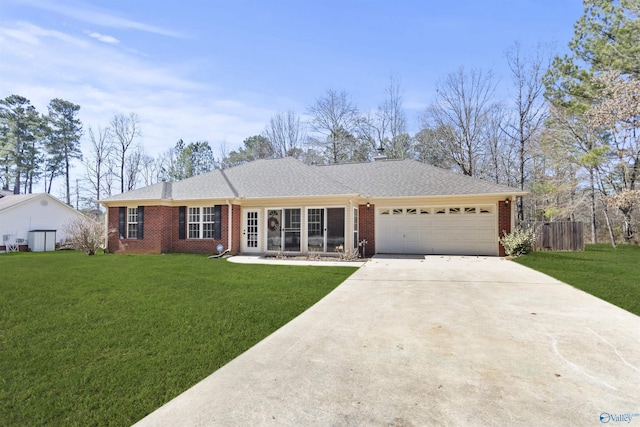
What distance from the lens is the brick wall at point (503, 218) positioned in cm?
1312

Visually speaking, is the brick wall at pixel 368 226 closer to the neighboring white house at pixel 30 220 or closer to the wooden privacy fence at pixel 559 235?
the wooden privacy fence at pixel 559 235

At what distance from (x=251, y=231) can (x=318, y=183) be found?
11.7ft

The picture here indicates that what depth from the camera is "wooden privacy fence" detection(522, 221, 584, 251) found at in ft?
50.6

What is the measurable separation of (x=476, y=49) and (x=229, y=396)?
17.5 meters

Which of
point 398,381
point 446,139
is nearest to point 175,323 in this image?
point 398,381

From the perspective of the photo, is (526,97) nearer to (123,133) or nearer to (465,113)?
(465,113)

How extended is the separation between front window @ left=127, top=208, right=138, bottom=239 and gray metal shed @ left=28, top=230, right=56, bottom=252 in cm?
1257

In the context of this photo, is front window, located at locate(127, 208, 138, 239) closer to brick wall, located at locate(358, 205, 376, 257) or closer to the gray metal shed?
brick wall, located at locate(358, 205, 376, 257)

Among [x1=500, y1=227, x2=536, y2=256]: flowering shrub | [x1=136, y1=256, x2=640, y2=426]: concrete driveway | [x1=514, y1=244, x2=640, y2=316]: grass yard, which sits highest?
[x1=500, y1=227, x2=536, y2=256]: flowering shrub

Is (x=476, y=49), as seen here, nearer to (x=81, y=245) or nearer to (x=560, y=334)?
(x=560, y=334)

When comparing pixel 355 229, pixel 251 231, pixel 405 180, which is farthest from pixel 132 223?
pixel 405 180

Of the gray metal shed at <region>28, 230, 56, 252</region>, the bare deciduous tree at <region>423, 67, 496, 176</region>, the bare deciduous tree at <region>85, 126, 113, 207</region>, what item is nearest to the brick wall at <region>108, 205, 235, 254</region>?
the gray metal shed at <region>28, 230, 56, 252</region>

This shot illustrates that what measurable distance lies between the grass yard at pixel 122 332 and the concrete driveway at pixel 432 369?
37 cm

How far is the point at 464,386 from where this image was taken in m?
2.88
